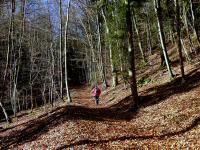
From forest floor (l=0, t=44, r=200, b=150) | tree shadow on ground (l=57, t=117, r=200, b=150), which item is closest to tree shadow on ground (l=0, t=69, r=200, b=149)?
forest floor (l=0, t=44, r=200, b=150)

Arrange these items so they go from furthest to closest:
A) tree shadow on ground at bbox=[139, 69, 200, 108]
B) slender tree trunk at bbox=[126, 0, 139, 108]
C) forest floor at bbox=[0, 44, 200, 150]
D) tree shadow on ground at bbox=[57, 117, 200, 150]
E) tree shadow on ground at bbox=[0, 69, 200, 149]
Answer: slender tree trunk at bbox=[126, 0, 139, 108]
tree shadow on ground at bbox=[139, 69, 200, 108]
tree shadow on ground at bbox=[0, 69, 200, 149]
tree shadow on ground at bbox=[57, 117, 200, 150]
forest floor at bbox=[0, 44, 200, 150]

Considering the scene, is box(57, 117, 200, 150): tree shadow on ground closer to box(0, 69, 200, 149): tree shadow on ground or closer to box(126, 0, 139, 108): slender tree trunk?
box(0, 69, 200, 149): tree shadow on ground

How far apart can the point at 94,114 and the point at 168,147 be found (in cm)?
935

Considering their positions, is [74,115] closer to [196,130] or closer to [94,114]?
[94,114]

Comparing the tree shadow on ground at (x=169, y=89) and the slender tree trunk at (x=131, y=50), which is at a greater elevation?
the slender tree trunk at (x=131, y=50)

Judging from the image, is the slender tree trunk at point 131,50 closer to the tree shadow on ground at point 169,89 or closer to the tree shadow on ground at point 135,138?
the tree shadow on ground at point 169,89

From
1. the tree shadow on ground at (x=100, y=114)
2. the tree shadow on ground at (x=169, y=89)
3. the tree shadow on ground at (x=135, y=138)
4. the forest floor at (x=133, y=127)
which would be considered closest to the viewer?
the forest floor at (x=133, y=127)

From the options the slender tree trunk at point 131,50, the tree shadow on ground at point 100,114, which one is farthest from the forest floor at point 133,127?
the slender tree trunk at point 131,50

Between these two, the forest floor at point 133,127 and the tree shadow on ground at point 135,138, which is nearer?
the forest floor at point 133,127

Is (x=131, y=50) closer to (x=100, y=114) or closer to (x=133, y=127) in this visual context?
(x=100, y=114)

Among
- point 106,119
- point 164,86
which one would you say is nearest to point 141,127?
point 106,119

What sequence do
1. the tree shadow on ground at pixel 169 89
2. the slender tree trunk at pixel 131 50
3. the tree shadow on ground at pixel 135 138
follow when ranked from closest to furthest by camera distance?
the tree shadow on ground at pixel 135 138 < the tree shadow on ground at pixel 169 89 < the slender tree trunk at pixel 131 50

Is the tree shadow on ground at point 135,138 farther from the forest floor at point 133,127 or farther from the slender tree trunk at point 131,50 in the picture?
the slender tree trunk at point 131,50

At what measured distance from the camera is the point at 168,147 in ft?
46.0
